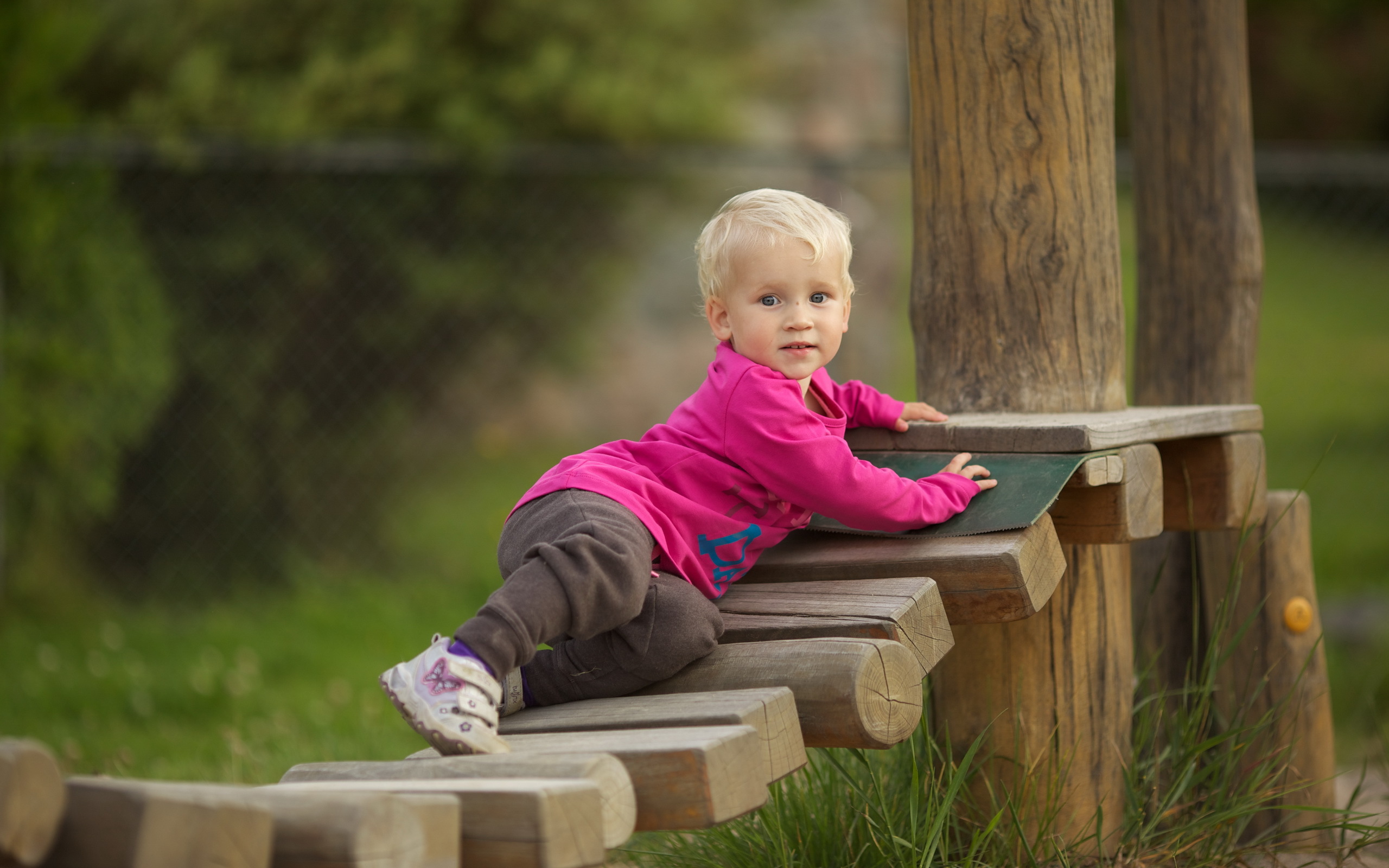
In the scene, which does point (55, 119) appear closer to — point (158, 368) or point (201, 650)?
point (158, 368)

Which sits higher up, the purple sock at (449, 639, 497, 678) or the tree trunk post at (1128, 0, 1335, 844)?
the tree trunk post at (1128, 0, 1335, 844)

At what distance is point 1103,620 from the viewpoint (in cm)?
247

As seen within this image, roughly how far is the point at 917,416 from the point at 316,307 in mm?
3981

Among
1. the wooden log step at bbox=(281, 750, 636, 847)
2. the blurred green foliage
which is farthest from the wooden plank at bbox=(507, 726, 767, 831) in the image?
the blurred green foliage

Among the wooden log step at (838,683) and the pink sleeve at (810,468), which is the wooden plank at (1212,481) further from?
the wooden log step at (838,683)

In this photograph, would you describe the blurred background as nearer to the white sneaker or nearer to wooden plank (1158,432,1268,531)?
wooden plank (1158,432,1268,531)

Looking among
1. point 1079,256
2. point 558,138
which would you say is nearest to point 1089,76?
point 1079,256

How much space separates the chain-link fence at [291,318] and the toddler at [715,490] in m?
3.50

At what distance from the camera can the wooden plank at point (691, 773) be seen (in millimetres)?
1600

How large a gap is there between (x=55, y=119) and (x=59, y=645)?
7.21 ft

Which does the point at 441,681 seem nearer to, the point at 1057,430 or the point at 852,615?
the point at 852,615

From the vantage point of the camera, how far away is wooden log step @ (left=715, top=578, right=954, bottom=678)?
1989 mm

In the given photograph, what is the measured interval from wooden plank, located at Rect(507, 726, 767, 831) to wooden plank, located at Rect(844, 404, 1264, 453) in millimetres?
848

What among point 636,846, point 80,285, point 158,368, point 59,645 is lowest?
point 636,846
